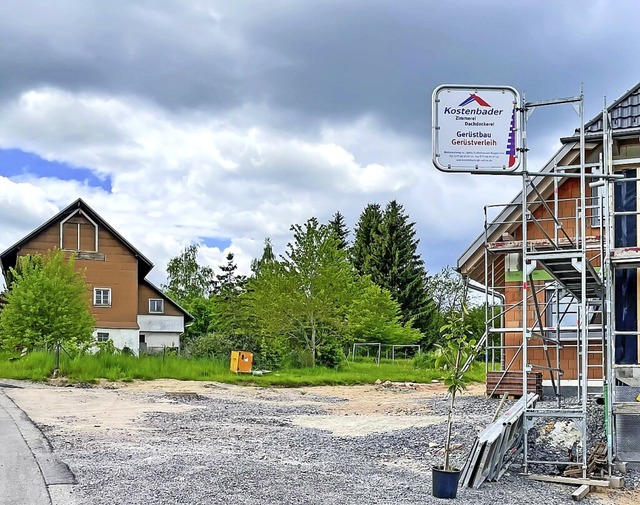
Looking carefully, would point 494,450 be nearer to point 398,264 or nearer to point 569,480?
point 569,480

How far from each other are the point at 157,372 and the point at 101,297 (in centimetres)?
1642

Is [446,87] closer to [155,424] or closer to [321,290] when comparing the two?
[155,424]

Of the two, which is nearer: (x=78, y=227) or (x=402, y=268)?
(x=78, y=227)

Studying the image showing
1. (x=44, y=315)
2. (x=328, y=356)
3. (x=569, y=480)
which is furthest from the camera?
(x=328, y=356)

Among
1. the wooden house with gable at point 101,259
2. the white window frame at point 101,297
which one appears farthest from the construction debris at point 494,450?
the white window frame at point 101,297

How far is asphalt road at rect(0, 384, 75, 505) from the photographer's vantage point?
8.54m

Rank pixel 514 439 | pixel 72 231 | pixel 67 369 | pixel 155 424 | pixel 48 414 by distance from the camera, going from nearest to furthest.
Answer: pixel 514 439
pixel 155 424
pixel 48 414
pixel 67 369
pixel 72 231

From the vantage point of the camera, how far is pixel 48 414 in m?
17.9

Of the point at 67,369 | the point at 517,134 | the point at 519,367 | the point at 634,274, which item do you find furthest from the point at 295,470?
the point at 67,369

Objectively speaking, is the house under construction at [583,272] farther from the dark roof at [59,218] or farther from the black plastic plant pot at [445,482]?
the dark roof at [59,218]

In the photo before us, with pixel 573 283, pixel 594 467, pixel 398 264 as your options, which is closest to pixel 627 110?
pixel 573 283

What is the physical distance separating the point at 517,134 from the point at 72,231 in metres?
38.7

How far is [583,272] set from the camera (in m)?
10.5

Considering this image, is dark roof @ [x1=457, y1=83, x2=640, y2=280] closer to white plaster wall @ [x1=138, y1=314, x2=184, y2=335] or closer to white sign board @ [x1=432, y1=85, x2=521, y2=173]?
white sign board @ [x1=432, y1=85, x2=521, y2=173]
